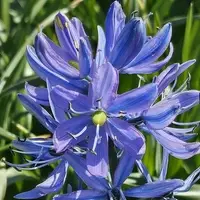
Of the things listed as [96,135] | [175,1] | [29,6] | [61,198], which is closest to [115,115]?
[96,135]

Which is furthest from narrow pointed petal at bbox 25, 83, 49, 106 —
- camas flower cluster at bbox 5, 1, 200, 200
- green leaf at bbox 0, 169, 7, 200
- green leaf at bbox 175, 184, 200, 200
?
green leaf at bbox 175, 184, 200, 200

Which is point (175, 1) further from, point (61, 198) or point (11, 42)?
point (61, 198)

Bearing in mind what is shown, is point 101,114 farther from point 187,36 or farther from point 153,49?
point 187,36

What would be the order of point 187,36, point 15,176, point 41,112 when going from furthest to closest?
point 187,36, point 15,176, point 41,112

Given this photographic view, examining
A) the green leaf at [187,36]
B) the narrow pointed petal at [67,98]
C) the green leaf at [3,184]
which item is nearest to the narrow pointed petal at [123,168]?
the narrow pointed petal at [67,98]

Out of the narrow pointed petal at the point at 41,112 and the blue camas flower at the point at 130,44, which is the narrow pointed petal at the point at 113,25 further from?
the narrow pointed petal at the point at 41,112

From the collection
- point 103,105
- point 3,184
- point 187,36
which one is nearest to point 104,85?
point 103,105
